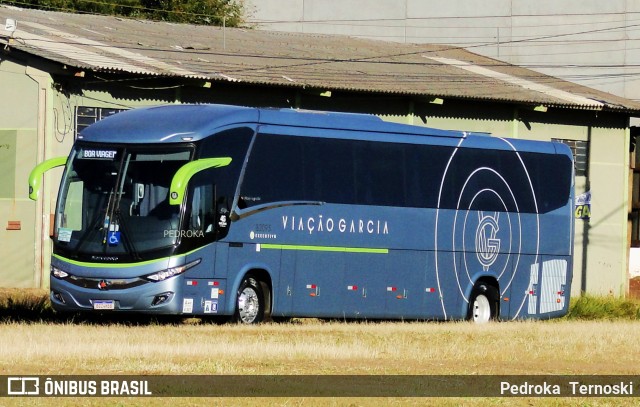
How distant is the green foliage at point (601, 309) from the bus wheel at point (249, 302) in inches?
423

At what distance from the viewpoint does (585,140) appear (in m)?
46.2

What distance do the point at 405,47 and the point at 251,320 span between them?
27.8 metres

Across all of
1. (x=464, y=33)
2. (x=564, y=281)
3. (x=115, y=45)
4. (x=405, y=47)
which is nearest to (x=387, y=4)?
(x=464, y=33)

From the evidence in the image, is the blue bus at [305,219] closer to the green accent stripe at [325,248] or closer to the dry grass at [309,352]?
the green accent stripe at [325,248]

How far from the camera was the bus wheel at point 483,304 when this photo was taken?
2900 cm

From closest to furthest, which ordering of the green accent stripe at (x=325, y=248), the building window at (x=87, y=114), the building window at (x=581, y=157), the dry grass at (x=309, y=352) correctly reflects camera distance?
the dry grass at (x=309, y=352), the green accent stripe at (x=325, y=248), the building window at (x=87, y=114), the building window at (x=581, y=157)

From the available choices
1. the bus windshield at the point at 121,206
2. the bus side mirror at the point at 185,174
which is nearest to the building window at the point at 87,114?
the bus windshield at the point at 121,206

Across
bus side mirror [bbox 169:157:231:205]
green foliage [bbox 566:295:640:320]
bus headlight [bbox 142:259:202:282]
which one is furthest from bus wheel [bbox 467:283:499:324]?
bus headlight [bbox 142:259:202:282]

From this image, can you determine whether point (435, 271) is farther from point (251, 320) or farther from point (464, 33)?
point (464, 33)

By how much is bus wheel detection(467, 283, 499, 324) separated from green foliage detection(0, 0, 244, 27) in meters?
32.0

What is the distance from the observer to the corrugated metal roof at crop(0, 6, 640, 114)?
36.8 meters

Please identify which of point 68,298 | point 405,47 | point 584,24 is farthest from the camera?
point 584,24

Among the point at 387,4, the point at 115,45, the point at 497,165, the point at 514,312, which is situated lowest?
the point at 514,312

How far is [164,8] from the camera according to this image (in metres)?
62.7
